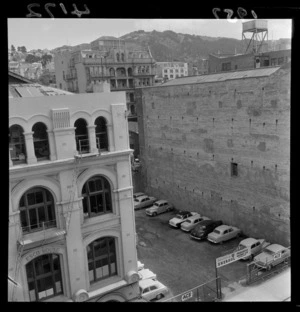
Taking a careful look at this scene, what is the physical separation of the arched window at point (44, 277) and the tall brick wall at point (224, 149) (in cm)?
579

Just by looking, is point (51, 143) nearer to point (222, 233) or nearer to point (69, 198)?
point (69, 198)

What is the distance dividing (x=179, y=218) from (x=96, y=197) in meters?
6.94

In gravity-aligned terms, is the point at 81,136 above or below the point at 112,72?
below

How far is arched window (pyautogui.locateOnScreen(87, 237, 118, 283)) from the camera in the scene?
437 cm

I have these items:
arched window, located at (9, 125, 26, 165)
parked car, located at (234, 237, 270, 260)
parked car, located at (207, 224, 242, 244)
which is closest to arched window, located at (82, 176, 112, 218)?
arched window, located at (9, 125, 26, 165)

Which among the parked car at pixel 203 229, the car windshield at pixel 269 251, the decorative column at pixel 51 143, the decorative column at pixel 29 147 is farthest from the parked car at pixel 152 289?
the parked car at pixel 203 229

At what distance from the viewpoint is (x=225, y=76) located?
10969 millimetres

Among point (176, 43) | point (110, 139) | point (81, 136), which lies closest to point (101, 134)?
point (110, 139)

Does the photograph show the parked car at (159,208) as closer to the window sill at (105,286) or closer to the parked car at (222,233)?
the parked car at (222,233)

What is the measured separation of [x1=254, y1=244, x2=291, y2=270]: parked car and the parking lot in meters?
0.42

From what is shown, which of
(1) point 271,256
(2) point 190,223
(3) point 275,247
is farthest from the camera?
(2) point 190,223

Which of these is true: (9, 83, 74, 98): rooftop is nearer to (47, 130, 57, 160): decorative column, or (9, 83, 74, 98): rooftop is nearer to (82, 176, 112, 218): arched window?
(47, 130, 57, 160): decorative column

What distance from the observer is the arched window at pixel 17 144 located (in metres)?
3.77
